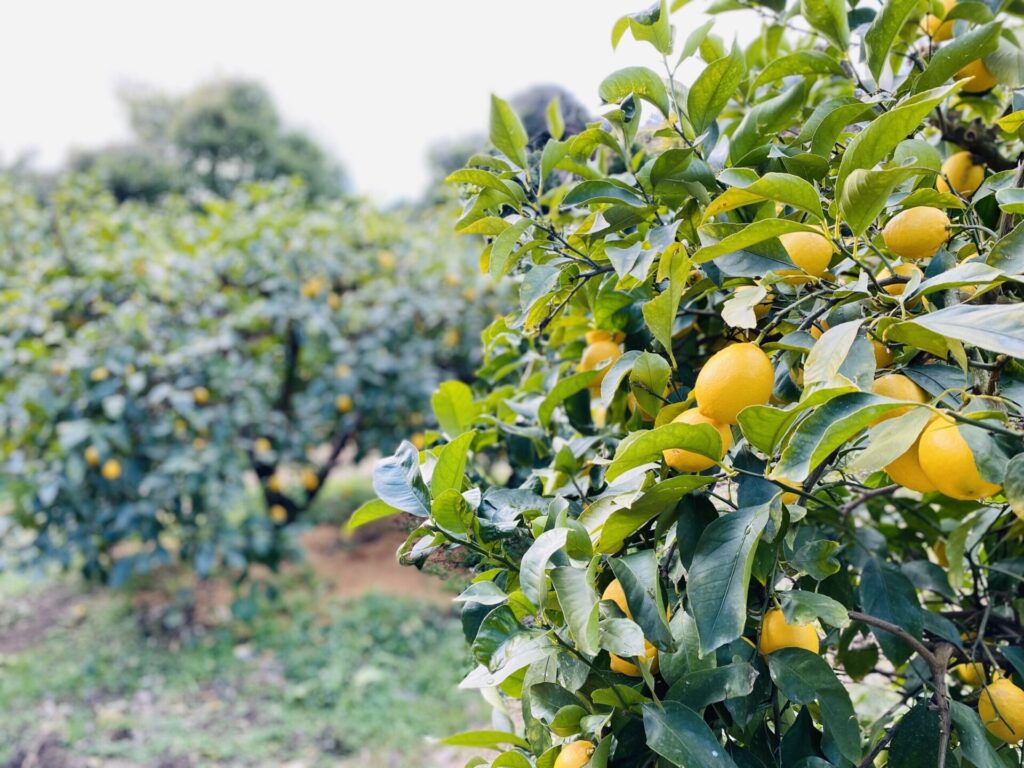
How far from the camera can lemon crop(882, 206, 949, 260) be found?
22.9 inches

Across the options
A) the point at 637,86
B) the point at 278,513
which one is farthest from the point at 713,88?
the point at 278,513

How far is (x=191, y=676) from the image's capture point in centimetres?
269

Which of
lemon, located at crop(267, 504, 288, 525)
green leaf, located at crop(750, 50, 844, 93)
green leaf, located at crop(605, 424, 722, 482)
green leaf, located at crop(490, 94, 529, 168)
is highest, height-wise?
lemon, located at crop(267, 504, 288, 525)

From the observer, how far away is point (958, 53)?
2.07ft

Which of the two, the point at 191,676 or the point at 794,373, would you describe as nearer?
the point at 794,373

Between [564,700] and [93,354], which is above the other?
[93,354]

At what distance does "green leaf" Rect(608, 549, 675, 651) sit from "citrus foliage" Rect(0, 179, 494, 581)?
2354 mm

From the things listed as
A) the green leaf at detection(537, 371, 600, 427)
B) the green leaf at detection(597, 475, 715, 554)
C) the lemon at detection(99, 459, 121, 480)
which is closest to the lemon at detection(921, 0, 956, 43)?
the green leaf at detection(537, 371, 600, 427)

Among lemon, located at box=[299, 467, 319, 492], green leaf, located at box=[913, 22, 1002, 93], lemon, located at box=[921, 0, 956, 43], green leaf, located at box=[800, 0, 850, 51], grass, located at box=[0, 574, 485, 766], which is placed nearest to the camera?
green leaf, located at box=[913, 22, 1002, 93]

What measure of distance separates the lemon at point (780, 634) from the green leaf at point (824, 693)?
2cm

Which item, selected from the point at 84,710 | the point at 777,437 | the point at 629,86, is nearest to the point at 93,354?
the point at 84,710

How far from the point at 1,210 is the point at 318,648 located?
2746mm

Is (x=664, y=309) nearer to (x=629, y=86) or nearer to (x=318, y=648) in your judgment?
(x=629, y=86)

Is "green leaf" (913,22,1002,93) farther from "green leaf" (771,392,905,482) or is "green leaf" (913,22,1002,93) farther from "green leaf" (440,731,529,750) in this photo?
"green leaf" (440,731,529,750)
